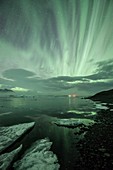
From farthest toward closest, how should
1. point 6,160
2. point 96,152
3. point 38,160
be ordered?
point 96,152 < point 38,160 < point 6,160

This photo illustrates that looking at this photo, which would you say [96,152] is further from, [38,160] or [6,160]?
[6,160]

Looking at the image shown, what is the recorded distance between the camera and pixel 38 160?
11.8 m

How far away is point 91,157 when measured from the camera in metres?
12.4

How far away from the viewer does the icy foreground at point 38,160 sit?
10625 millimetres

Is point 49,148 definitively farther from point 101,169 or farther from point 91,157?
point 101,169

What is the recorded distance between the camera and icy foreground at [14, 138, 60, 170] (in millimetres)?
10625

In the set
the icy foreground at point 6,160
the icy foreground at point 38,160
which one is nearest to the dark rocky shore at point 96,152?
the icy foreground at point 38,160

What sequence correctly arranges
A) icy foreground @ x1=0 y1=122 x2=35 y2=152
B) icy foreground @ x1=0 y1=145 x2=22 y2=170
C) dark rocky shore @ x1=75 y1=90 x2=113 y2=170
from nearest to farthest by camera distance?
icy foreground @ x1=0 y1=145 x2=22 y2=170 < dark rocky shore @ x1=75 y1=90 x2=113 y2=170 < icy foreground @ x1=0 y1=122 x2=35 y2=152

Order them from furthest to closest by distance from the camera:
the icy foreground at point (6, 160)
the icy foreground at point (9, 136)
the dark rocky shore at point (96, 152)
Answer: the icy foreground at point (9, 136) < the dark rocky shore at point (96, 152) < the icy foreground at point (6, 160)

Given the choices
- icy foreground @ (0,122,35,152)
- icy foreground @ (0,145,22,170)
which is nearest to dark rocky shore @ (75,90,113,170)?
icy foreground @ (0,145,22,170)

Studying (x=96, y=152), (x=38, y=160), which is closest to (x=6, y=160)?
(x=38, y=160)

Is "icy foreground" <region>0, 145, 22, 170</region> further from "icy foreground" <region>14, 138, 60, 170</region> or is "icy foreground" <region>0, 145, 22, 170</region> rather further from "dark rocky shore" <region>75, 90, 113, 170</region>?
"dark rocky shore" <region>75, 90, 113, 170</region>

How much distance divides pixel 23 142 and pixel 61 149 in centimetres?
497

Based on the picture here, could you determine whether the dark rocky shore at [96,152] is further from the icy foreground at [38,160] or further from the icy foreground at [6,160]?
the icy foreground at [6,160]
